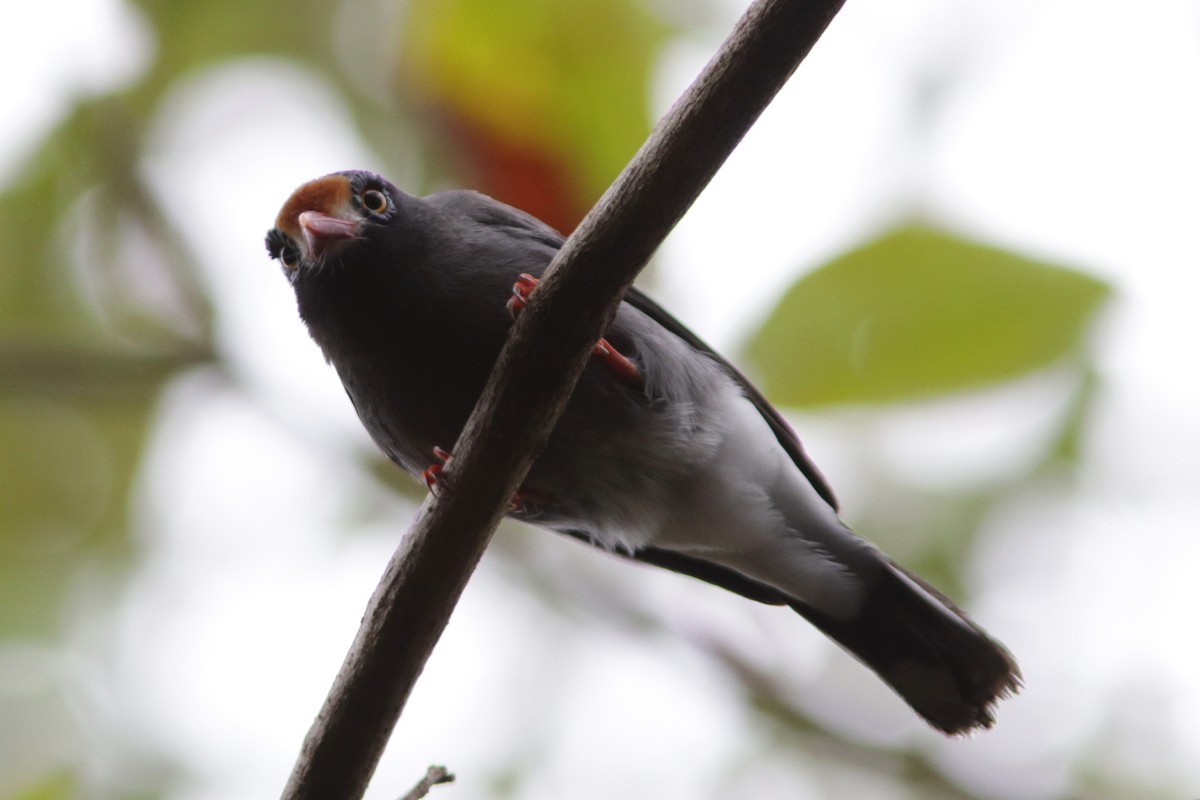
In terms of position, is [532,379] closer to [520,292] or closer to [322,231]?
[520,292]

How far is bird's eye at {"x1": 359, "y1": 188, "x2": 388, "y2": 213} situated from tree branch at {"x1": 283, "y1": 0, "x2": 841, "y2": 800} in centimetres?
136

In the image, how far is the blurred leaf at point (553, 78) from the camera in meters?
3.17

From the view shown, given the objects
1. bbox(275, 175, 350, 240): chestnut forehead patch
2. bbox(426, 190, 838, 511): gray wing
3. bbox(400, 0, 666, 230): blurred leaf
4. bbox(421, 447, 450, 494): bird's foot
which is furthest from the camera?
bbox(426, 190, 838, 511): gray wing

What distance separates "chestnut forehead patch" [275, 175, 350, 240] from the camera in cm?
347

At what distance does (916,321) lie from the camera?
2928 millimetres

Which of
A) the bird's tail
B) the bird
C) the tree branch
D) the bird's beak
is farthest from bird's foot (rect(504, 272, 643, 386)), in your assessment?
the bird's tail

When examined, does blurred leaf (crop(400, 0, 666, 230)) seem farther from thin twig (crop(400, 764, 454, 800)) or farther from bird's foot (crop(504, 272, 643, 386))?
thin twig (crop(400, 764, 454, 800))

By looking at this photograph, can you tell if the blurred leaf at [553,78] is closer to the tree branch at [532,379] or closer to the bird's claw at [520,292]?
the bird's claw at [520,292]

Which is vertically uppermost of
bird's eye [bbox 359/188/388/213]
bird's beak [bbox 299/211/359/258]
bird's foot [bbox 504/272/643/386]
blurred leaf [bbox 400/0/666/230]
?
blurred leaf [bbox 400/0/666/230]

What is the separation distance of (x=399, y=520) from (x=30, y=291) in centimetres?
170

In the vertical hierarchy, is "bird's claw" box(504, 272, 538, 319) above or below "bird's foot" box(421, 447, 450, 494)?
above

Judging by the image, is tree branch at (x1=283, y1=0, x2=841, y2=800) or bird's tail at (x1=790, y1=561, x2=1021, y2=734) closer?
tree branch at (x1=283, y1=0, x2=841, y2=800)

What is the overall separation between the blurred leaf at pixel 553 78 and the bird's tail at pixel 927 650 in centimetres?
166

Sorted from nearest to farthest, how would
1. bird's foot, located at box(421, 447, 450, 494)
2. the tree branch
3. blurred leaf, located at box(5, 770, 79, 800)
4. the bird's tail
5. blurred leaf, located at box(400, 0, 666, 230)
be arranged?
the tree branch
blurred leaf, located at box(5, 770, 79, 800)
bird's foot, located at box(421, 447, 450, 494)
blurred leaf, located at box(400, 0, 666, 230)
the bird's tail
